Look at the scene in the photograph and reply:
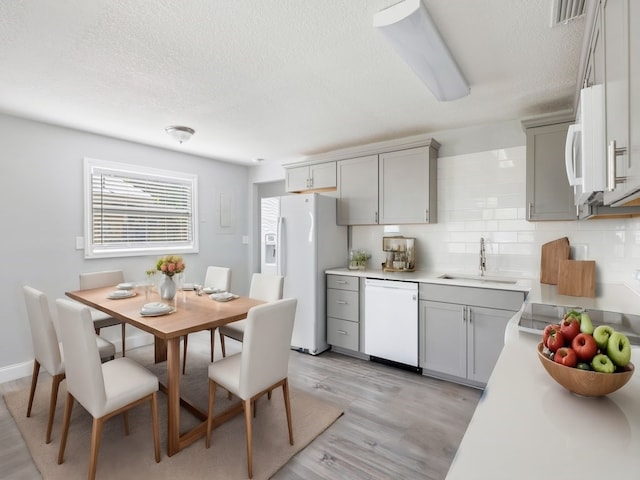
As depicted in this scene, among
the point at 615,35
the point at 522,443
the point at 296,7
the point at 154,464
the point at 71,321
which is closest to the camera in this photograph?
the point at 522,443

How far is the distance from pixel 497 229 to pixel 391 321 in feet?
4.37

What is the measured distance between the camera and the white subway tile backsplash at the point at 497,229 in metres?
2.60

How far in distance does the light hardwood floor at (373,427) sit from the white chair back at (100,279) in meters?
0.94

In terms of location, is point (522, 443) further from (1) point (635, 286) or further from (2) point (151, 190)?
(2) point (151, 190)

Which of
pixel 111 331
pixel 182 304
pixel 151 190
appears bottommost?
pixel 111 331

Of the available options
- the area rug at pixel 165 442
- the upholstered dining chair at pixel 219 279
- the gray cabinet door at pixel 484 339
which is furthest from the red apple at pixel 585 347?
the upholstered dining chair at pixel 219 279

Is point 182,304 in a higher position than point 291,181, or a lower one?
Result: lower

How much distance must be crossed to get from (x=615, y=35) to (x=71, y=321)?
2.48 meters

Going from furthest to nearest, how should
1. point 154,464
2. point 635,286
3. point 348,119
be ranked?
1. point 348,119
2. point 635,286
3. point 154,464

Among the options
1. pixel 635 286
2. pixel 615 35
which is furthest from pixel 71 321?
pixel 635 286

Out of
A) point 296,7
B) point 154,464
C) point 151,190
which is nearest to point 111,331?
point 151,190

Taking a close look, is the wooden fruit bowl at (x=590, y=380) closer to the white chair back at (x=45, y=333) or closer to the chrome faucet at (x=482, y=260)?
the chrome faucet at (x=482, y=260)

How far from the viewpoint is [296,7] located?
1.56 meters

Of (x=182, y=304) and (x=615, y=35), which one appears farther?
(x=182, y=304)
